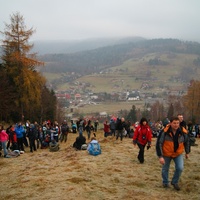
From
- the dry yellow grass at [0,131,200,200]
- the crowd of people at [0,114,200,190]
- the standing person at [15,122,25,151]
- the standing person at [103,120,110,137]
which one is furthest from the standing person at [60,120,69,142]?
the dry yellow grass at [0,131,200,200]

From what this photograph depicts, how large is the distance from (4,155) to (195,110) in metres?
45.5

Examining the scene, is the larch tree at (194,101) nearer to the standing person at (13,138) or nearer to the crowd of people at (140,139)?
the crowd of people at (140,139)

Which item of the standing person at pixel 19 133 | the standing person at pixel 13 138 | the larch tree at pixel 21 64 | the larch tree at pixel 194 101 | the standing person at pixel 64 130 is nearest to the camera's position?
the standing person at pixel 13 138

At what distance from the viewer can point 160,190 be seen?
728cm

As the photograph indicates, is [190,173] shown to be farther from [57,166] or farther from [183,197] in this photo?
[57,166]

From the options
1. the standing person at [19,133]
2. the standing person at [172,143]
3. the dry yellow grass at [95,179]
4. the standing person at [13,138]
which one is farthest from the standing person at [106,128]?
the standing person at [172,143]

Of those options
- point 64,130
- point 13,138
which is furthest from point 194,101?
point 13,138

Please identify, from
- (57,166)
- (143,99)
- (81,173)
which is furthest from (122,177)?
(143,99)

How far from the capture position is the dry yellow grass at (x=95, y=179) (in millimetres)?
7023

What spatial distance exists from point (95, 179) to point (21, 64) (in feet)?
73.5

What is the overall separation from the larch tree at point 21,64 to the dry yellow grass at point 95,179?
1703 cm

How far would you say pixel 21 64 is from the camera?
91.3 ft

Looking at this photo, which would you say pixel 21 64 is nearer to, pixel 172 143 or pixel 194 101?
pixel 172 143

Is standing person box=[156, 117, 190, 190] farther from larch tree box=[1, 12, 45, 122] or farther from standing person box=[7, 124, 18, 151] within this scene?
larch tree box=[1, 12, 45, 122]
